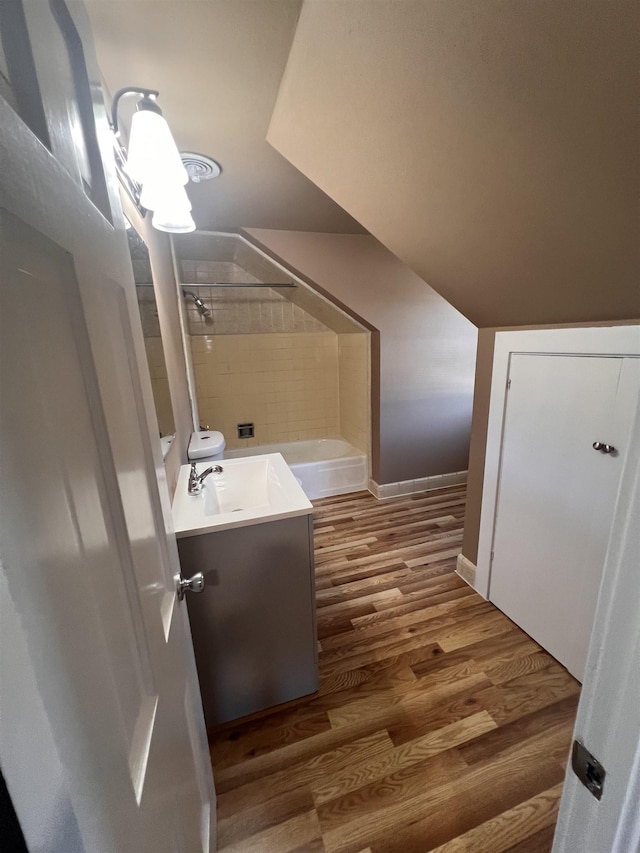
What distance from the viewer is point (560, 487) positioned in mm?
1449

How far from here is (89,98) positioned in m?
0.50

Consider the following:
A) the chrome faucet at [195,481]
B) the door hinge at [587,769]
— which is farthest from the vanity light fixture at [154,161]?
the door hinge at [587,769]

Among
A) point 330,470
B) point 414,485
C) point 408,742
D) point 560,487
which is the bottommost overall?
point 408,742

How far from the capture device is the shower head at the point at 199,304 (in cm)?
306

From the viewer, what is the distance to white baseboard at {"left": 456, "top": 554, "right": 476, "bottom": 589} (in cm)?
202

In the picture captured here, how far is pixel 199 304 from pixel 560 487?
3061 mm

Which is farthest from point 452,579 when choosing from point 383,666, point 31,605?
point 31,605

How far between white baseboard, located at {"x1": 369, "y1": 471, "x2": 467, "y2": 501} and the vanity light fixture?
2.62 meters

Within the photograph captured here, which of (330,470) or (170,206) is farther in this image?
(330,470)

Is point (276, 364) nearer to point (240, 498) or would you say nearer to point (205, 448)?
point (205, 448)

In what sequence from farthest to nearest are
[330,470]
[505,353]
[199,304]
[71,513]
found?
1. [330,470]
2. [199,304]
3. [505,353]
4. [71,513]

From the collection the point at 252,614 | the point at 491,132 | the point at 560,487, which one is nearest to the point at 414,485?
the point at 560,487

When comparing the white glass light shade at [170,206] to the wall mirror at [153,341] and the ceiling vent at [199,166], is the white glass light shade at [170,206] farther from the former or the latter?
the ceiling vent at [199,166]

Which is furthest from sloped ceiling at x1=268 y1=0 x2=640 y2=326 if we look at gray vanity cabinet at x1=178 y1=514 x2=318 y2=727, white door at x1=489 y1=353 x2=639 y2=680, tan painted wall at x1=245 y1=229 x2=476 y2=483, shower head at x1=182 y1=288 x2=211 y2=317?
shower head at x1=182 y1=288 x2=211 y2=317
